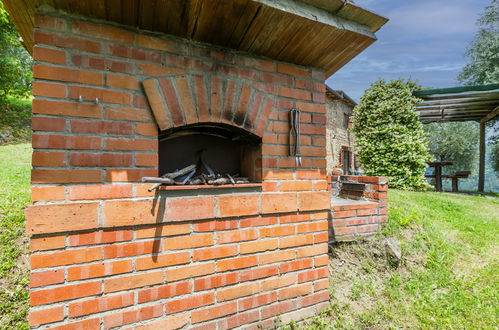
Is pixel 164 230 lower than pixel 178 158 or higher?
lower

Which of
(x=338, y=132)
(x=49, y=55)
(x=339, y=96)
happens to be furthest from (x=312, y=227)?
A: (x=338, y=132)

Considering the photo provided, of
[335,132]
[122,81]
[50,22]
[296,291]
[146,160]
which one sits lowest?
[296,291]

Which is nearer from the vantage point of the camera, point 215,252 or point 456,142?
point 215,252

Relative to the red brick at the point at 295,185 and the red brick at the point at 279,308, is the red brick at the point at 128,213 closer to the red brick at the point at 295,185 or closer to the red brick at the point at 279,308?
the red brick at the point at 295,185

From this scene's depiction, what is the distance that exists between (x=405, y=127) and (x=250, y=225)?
718cm

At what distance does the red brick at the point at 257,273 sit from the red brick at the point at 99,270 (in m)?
0.83

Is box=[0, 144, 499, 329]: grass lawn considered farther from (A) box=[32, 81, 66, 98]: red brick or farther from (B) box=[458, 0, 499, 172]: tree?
(B) box=[458, 0, 499, 172]: tree

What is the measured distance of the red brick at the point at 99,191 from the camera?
58.3 inches

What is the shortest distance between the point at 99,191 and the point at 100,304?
0.69 m

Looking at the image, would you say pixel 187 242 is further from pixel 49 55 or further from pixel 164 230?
pixel 49 55

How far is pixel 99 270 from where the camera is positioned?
152 centimetres

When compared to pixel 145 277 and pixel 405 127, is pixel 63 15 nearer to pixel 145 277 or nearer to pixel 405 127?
pixel 145 277

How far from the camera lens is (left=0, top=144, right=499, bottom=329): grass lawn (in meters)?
2.20

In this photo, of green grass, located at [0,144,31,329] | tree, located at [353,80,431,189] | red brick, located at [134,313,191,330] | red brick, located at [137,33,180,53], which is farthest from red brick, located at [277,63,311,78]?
tree, located at [353,80,431,189]
